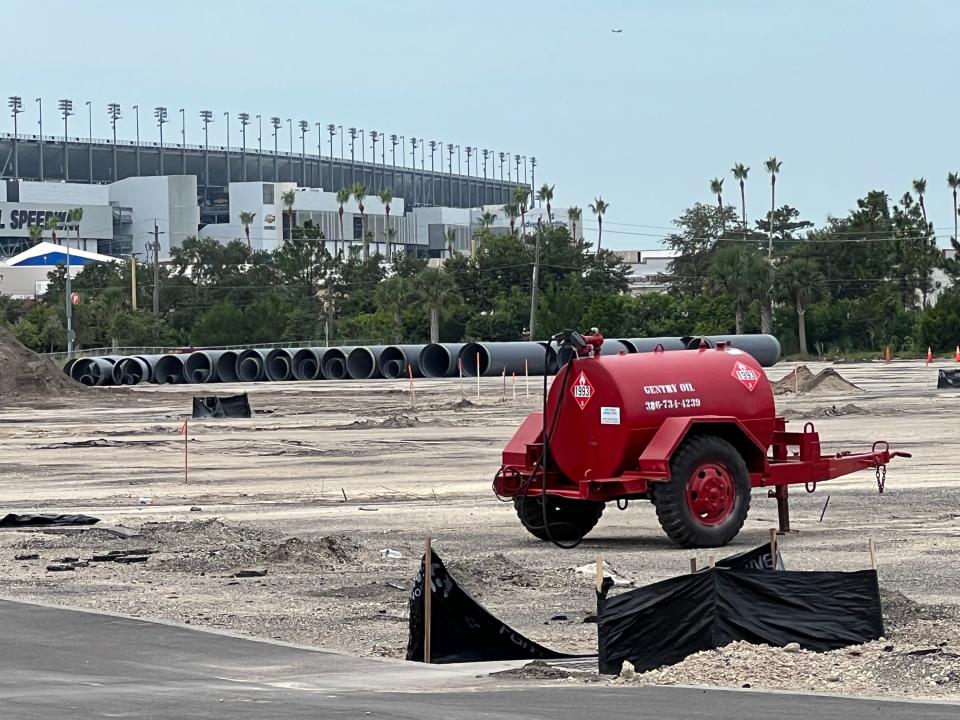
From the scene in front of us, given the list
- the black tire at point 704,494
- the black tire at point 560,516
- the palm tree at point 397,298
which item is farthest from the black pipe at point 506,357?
the black tire at point 704,494

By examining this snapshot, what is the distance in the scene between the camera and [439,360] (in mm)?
82250

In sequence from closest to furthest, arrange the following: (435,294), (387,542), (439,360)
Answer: (387,542) < (439,360) < (435,294)

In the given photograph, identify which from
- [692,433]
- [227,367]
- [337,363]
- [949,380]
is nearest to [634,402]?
[692,433]

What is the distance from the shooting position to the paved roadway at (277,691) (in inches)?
369

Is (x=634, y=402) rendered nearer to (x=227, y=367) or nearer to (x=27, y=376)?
(x=27, y=376)

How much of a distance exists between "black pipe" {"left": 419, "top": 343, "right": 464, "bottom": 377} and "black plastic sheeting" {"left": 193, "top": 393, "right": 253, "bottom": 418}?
3199cm

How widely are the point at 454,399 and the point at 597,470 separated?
132 ft

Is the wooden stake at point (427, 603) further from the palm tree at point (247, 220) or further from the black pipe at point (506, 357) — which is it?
the palm tree at point (247, 220)

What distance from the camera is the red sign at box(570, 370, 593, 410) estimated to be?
1798cm

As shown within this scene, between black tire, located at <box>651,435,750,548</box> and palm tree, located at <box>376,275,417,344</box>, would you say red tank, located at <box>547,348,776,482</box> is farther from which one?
palm tree, located at <box>376,275,417,344</box>

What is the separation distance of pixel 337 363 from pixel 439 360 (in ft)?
18.3

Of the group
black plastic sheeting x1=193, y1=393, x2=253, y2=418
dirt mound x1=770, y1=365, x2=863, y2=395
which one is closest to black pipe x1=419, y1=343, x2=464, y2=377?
dirt mound x1=770, y1=365, x2=863, y2=395

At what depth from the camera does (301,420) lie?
47656 mm

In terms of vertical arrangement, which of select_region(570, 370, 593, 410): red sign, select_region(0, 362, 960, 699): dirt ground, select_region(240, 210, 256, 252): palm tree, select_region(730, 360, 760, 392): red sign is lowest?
select_region(0, 362, 960, 699): dirt ground
